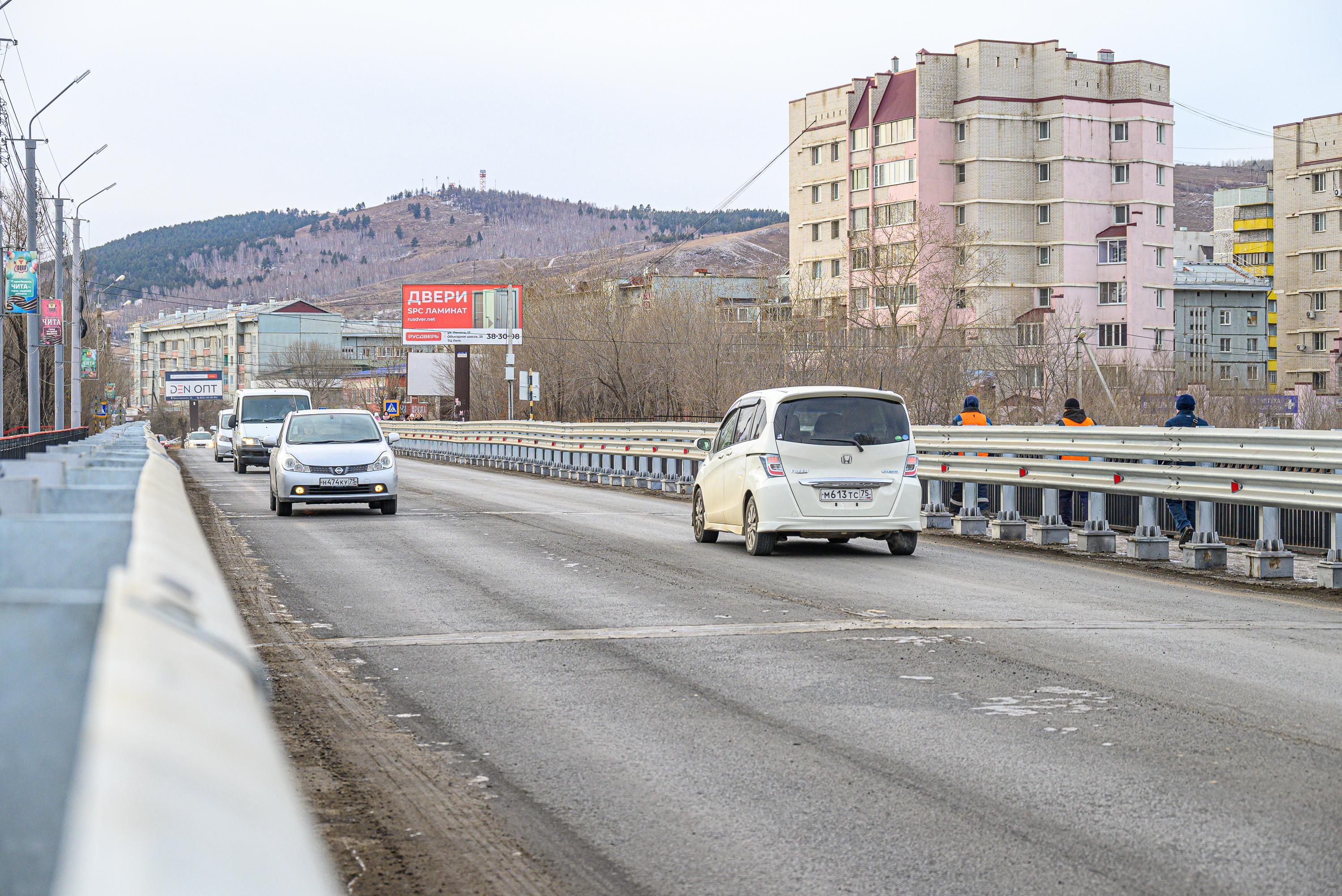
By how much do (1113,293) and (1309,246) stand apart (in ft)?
57.4

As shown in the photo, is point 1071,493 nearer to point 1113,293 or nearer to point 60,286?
point 60,286

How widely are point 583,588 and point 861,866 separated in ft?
24.5

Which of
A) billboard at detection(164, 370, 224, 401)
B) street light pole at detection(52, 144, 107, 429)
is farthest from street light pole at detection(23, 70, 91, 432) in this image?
billboard at detection(164, 370, 224, 401)

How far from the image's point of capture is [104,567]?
8.15 ft

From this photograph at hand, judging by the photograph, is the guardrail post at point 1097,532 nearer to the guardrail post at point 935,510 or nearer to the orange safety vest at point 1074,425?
the orange safety vest at point 1074,425

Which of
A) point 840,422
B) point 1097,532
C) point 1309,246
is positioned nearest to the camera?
point 840,422

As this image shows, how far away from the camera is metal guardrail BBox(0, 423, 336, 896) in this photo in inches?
47.6

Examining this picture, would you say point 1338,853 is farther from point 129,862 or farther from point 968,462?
point 968,462

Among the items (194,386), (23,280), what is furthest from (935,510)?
(194,386)

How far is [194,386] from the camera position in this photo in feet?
Result: 444

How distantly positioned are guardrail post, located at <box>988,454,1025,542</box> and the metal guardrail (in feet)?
48.6

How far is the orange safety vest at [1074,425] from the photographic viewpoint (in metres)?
15.9

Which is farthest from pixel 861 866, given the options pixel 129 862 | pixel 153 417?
pixel 153 417

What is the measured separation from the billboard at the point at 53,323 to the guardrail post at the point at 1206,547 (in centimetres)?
3683
